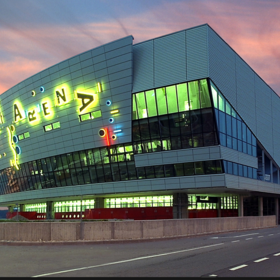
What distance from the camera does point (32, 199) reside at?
64.1 m

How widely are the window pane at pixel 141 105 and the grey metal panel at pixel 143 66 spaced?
0.75m

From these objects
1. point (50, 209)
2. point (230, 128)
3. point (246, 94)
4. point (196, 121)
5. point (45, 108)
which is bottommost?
point (50, 209)

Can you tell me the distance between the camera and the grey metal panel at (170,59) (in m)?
42.0

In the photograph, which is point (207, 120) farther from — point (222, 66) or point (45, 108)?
point (45, 108)

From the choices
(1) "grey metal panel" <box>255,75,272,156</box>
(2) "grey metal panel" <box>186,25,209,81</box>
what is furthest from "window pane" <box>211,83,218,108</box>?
(1) "grey metal panel" <box>255,75,272,156</box>

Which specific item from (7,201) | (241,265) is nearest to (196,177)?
(241,265)

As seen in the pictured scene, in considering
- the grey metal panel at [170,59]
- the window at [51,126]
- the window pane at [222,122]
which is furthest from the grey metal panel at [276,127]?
the window at [51,126]

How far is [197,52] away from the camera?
41.2 meters

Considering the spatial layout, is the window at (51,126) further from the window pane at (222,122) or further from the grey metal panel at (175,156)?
the window pane at (222,122)

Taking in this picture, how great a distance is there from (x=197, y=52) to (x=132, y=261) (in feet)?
101

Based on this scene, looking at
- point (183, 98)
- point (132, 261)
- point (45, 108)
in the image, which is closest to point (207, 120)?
point (183, 98)

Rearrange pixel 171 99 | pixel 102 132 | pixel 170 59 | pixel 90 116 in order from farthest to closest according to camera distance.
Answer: pixel 90 116
pixel 102 132
pixel 171 99
pixel 170 59

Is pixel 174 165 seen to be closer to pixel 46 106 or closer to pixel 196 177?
pixel 196 177

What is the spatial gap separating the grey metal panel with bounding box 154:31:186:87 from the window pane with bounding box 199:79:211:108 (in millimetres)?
2094
